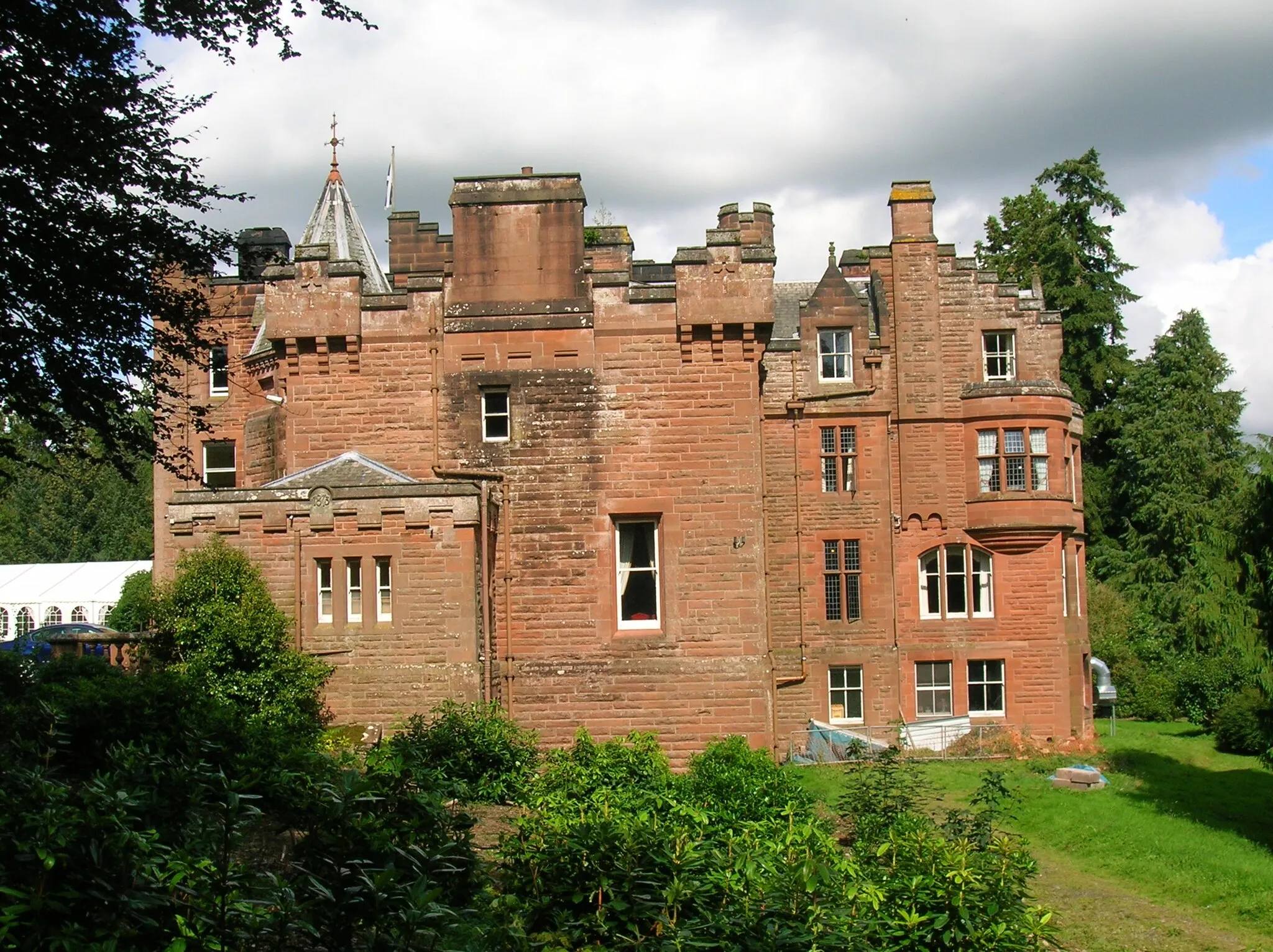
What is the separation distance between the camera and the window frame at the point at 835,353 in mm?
32062

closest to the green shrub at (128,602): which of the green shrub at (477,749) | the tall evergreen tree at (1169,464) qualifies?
the green shrub at (477,749)

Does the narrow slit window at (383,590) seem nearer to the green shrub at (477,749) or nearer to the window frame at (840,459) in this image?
the green shrub at (477,749)

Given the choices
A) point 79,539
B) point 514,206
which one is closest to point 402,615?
point 514,206

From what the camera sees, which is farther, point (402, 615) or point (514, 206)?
point (514, 206)

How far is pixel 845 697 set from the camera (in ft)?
102

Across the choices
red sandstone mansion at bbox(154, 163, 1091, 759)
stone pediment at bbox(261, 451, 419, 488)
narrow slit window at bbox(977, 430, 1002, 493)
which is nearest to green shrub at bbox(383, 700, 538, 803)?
red sandstone mansion at bbox(154, 163, 1091, 759)

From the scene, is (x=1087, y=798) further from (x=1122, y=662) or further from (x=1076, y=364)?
(x=1076, y=364)

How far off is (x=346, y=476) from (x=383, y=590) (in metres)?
2.07

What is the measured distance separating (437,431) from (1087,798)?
13725 millimetres

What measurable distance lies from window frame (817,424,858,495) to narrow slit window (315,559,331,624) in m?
15.3

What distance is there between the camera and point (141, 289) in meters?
12.1

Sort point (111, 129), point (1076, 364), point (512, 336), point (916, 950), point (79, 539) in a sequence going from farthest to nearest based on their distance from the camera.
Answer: point (79, 539) → point (1076, 364) → point (512, 336) → point (111, 129) → point (916, 950)

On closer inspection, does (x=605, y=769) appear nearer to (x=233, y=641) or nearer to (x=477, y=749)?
(x=477, y=749)

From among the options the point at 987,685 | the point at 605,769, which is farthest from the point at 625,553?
the point at 987,685
